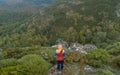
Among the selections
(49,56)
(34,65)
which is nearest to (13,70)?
(34,65)

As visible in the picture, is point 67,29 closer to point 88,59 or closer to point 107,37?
point 107,37

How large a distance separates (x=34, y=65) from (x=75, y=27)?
151305 millimetres

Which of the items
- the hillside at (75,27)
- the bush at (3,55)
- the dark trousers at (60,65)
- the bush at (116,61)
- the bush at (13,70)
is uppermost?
the bush at (3,55)

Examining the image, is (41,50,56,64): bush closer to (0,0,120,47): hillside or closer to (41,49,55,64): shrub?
(41,49,55,64): shrub

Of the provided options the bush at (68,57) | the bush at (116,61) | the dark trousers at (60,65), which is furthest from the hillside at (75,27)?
the dark trousers at (60,65)

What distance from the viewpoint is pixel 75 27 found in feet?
533

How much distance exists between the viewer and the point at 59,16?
605 ft

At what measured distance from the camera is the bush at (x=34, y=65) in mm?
11617

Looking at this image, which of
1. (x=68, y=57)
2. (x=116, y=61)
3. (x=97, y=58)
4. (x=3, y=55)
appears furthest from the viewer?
(x=116, y=61)

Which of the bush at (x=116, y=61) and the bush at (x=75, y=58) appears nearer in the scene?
the bush at (x=75, y=58)

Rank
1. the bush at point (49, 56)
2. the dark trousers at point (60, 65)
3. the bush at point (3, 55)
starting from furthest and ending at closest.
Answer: the bush at point (3, 55), the bush at point (49, 56), the dark trousers at point (60, 65)

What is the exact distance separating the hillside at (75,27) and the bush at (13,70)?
11741 cm

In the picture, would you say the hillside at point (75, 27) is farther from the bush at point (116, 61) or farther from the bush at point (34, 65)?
the bush at point (34, 65)

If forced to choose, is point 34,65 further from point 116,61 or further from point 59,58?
point 116,61
